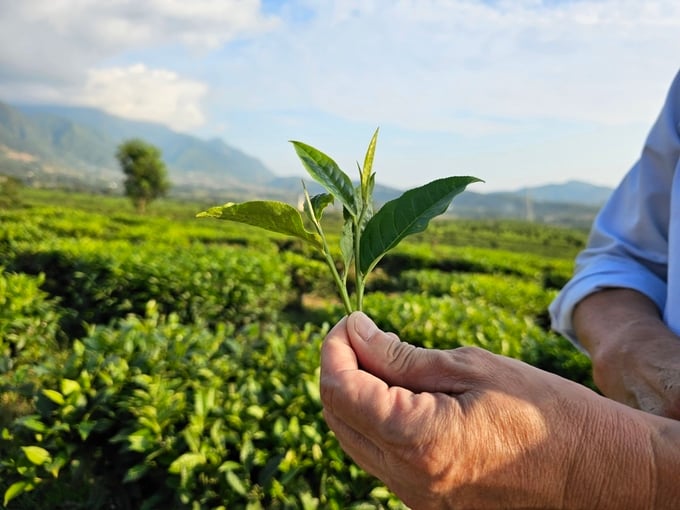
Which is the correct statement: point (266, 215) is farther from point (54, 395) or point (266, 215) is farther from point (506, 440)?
point (54, 395)

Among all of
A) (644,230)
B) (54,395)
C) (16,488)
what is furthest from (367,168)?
(16,488)

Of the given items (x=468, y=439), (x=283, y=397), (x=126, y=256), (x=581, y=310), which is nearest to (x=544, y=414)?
(x=468, y=439)

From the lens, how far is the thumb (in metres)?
0.90

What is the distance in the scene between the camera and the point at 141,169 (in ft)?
152

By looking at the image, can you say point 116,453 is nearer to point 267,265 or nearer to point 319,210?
point 319,210

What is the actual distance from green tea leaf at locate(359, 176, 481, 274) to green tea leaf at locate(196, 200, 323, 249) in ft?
0.38

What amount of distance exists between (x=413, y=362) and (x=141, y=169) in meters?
49.6

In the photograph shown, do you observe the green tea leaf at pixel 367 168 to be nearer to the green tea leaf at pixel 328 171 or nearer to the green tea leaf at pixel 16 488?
the green tea leaf at pixel 328 171

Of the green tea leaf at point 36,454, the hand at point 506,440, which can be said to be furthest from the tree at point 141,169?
the hand at point 506,440

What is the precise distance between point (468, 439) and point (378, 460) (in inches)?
7.3

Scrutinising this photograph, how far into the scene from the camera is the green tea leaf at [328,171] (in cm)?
93

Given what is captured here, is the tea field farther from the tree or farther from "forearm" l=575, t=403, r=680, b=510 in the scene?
the tree

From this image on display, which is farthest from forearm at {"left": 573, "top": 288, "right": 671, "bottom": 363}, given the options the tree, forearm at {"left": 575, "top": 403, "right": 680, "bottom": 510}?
the tree

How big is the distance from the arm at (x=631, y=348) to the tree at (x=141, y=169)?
4862cm
